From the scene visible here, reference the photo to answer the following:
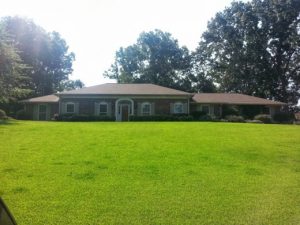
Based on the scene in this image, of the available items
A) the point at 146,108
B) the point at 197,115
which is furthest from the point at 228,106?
the point at 146,108

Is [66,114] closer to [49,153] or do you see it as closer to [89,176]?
[49,153]

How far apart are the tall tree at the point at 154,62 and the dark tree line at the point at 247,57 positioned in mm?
186

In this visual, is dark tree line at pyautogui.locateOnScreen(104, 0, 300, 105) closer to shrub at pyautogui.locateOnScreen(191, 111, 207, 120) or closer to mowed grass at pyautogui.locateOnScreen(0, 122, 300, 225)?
shrub at pyautogui.locateOnScreen(191, 111, 207, 120)

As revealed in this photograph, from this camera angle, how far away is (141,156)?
12.8 m

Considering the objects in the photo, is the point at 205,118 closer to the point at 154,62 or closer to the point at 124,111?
the point at 124,111

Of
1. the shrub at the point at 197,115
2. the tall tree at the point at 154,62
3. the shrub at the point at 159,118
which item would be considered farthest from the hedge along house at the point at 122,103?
the tall tree at the point at 154,62

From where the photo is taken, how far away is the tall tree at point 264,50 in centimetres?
5828

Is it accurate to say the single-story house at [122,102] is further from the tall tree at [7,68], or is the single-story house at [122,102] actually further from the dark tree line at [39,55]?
the dark tree line at [39,55]

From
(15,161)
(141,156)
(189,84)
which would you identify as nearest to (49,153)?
(15,161)

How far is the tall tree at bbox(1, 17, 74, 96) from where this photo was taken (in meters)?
60.3

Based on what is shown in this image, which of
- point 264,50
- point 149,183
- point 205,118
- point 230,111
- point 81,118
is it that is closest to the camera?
point 149,183

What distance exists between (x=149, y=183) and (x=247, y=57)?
2087 inches

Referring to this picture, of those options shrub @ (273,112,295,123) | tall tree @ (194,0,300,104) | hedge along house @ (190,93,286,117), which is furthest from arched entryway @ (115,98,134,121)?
tall tree @ (194,0,300,104)

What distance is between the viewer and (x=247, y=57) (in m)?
59.6
